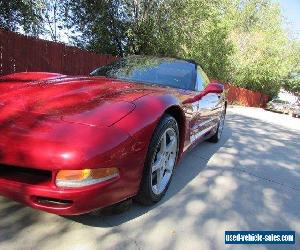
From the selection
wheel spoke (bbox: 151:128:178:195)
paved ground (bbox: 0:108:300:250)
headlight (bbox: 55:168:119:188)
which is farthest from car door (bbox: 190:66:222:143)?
headlight (bbox: 55:168:119:188)

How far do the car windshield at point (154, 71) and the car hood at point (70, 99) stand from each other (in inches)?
24.1

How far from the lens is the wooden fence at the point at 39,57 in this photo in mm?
9023

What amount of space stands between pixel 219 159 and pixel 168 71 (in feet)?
4.54

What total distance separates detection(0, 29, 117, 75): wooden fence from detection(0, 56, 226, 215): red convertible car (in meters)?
5.85

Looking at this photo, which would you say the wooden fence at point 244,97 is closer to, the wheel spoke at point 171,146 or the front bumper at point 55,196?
the wheel spoke at point 171,146

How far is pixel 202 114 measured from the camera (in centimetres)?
428

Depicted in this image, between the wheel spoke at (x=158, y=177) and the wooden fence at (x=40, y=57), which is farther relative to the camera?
the wooden fence at (x=40, y=57)

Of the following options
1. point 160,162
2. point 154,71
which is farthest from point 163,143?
point 154,71

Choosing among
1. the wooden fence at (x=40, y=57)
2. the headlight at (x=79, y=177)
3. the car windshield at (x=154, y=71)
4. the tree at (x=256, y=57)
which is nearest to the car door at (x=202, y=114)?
the car windshield at (x=154, y=71)

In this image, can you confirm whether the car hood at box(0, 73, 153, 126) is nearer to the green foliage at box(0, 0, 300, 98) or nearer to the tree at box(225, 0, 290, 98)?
the green foliage at box(0, 0, 300, 98)

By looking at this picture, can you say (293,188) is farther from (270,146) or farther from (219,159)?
(270,146)

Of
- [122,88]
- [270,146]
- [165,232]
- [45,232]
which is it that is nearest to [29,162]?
[45,232]

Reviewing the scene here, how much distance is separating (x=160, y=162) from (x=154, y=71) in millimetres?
1508

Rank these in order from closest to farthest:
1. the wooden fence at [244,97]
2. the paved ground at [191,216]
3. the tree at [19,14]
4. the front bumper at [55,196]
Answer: the front bumper at [55,196] → the paved ground at [191,216] → the tree at [19,14] → the wooden fence at [244,97]
